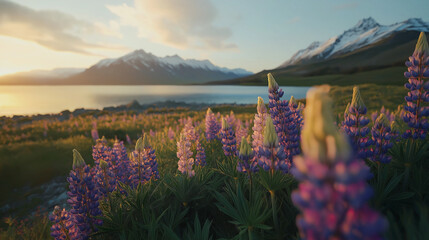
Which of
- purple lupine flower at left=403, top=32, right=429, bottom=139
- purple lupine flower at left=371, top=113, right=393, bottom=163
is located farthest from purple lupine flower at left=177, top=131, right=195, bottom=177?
purple lupine flower at left=403, top=32, right=429, bottom=139

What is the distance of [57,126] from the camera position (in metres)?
13.8

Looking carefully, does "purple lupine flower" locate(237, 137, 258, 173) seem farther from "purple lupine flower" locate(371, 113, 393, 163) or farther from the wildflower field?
"purple lupine flower" locate(371, 113, 393, 163)

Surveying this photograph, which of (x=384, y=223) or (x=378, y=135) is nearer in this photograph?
(x=384, y=223)

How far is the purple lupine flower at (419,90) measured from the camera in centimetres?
243

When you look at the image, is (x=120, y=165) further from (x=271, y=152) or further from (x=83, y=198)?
(x=271, y=152)

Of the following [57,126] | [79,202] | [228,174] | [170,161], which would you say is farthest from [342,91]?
[57,126]

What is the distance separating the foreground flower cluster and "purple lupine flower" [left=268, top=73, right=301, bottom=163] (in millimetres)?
12

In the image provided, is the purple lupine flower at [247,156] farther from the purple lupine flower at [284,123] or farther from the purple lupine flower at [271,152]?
the purple lupine flower at [284,123]

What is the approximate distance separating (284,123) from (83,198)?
2.72 m

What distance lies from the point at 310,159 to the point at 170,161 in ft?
16.8

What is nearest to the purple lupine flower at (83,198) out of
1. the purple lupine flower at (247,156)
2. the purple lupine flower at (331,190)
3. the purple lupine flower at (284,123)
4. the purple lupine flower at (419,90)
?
the purple lupine flower at (247,156)

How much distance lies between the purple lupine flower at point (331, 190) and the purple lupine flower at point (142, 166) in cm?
305

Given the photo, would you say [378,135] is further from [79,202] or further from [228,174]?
[79,202]

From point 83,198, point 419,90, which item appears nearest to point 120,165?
point 83,198
